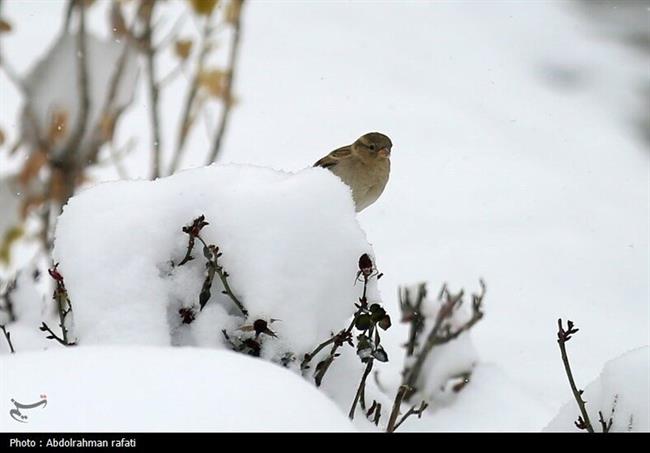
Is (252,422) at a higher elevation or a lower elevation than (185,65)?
lower

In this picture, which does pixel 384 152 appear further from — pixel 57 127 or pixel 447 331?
pixel 447 331

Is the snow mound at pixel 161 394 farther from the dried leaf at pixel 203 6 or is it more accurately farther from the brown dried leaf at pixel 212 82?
the brown dried leaf at pixel 212 82

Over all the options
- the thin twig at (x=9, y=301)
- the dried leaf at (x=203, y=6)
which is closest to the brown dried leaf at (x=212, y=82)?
the dried leaf at (x=203, y=6)

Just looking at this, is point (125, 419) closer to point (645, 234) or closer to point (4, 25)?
point (4, 25)

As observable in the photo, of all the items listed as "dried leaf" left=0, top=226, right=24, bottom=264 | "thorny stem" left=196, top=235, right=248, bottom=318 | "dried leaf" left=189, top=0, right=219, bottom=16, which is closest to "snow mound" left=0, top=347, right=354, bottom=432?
"thorny stem" left=196, top=235, right=248, bottom=318

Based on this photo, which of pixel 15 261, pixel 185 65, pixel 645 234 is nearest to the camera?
pixel 185 65

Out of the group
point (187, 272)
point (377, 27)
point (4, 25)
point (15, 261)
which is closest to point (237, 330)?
point (187, 272)

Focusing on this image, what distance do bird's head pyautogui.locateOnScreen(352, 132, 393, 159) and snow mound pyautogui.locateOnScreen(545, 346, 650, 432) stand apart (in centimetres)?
168

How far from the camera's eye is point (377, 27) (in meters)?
6.67

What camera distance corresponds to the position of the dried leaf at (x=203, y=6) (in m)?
2.84

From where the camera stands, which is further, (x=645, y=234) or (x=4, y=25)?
(x=645, y=234)

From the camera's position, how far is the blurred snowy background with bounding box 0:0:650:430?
3.71m

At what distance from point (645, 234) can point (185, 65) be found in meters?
2.71

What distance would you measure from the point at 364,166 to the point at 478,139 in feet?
7.78
